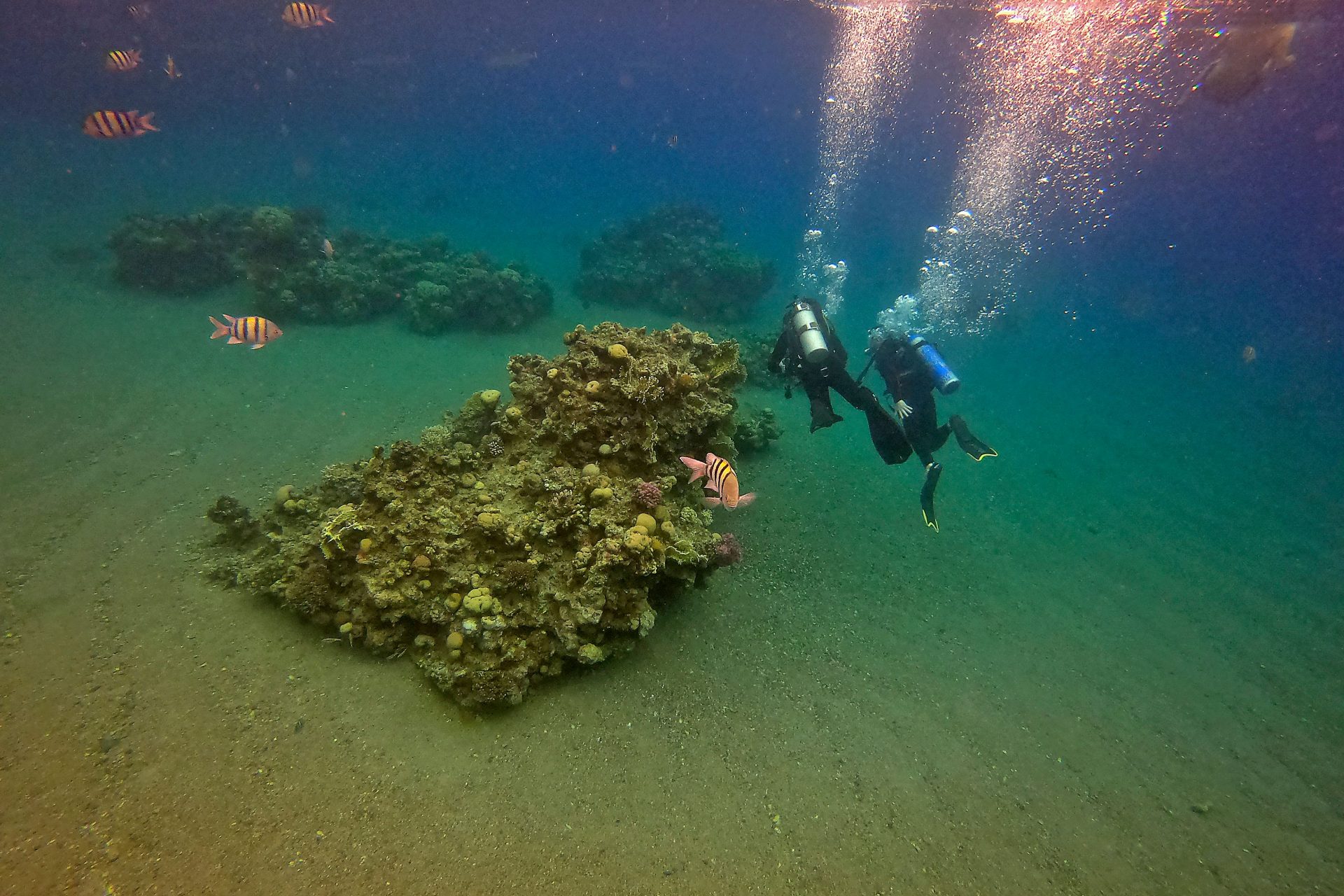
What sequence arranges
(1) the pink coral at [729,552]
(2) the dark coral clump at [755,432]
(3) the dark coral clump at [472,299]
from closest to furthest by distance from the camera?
1. (1) the pink coral at [729,552]
2. (2) the dark coral clump at [755,432]
3. (3) the dark coral clump at [472,299]

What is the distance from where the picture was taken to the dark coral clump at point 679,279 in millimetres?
16312

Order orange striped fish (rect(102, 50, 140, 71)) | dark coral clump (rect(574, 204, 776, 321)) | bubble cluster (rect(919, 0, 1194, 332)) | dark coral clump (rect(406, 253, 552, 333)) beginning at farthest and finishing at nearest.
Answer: bubble cluster (rect(919, 0, 1194, 332)) < dark coral clump (rect(574, 204, 776, 321)) < dark coral clump (rect(406, 253, 552, 333)) < orange striped fish (rect(102, 50, 140, 71))

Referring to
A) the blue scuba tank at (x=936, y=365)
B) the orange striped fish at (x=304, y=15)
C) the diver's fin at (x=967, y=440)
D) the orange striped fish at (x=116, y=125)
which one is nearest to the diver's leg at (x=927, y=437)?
the diver's fin at (x=967, y=440)

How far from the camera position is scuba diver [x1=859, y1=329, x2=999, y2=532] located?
7906 mm

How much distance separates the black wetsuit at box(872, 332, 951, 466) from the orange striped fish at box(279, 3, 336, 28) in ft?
41.1

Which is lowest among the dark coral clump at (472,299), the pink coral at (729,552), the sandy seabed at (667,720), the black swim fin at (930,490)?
the sandy seabed at (667,720)

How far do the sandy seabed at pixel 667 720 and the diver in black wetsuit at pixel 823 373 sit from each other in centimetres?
116

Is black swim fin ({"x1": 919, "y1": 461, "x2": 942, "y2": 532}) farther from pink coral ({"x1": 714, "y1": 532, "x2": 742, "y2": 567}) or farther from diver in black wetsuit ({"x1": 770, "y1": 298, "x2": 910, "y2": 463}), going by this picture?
pink coral ({"x1": 714, "y1": 532, "x2": 742, "y2": 567})

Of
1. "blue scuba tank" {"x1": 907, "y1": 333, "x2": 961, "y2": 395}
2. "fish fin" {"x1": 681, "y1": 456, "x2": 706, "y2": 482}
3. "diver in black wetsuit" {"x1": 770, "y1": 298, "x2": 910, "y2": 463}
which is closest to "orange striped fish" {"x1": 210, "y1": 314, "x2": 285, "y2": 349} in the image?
"fish fin" {"x1": 681, "y1": 456, "x2": 706, "y2": 482}

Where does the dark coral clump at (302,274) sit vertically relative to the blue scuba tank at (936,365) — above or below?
above

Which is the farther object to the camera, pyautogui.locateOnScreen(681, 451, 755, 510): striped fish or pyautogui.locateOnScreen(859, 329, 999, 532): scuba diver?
pyautogui.locateOnScreen(859, 329, 999, 532): scuba diver

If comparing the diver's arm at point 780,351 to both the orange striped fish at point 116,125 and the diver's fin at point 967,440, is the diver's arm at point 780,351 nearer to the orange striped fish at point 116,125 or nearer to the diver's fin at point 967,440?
the diver's fin at point 967,440

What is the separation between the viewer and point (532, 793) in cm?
317

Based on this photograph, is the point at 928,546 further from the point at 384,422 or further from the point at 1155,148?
the point at 1155,148
